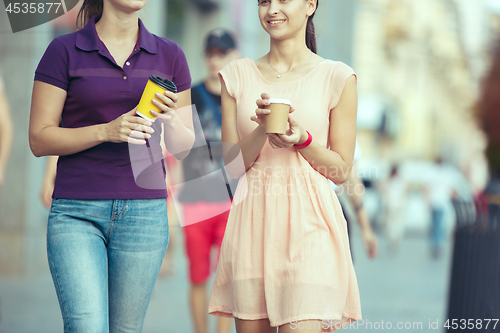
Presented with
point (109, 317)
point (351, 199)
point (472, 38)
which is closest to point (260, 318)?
point (109, 317)

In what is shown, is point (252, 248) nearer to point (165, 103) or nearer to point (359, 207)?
point (165, 103)

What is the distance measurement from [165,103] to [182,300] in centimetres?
451

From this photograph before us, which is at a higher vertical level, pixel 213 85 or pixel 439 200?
pixel 213 85

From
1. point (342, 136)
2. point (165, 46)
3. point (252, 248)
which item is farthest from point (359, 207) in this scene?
point (165, 46)

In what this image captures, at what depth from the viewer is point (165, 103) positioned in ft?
6.55

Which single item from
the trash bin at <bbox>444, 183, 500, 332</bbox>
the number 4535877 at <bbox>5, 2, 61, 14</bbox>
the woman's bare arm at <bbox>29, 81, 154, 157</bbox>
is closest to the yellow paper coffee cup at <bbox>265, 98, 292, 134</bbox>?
the woman's bare arm at <bbox>29, 81, 154, 157</bbox>

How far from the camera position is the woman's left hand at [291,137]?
2.08m

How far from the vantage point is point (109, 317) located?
229 cm

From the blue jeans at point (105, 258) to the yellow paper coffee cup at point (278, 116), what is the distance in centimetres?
58

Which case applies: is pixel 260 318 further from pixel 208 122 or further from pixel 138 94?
pixel 208 122

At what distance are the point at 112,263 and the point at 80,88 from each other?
69cm

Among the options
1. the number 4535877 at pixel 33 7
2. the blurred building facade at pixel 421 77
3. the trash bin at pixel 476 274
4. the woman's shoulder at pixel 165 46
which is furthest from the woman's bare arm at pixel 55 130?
the blurred building facade at pixel 421 77

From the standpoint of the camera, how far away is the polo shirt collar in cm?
220

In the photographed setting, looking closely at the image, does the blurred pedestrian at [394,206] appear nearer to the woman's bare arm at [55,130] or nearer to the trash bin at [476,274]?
→ the trash bin at [476,274]
